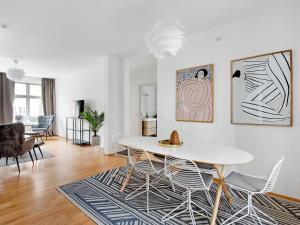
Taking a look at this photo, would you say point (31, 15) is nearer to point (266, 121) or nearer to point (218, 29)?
point (218, 29)

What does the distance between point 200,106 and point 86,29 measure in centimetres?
239

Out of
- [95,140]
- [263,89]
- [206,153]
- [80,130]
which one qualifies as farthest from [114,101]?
[263,89]

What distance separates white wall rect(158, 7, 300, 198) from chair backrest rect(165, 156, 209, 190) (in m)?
1.36

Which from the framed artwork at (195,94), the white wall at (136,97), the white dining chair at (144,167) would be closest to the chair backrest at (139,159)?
the white dining chair at (144,167)

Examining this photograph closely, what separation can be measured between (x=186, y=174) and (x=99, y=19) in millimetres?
2519

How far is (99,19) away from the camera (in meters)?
2.71

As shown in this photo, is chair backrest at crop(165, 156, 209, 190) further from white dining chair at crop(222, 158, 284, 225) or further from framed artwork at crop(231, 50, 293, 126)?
framed artwork at crop(231, 50, 293, 126)

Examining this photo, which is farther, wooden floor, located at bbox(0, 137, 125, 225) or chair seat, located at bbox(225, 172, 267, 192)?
wooden floor, located at bbox(0, 137, 125, 225)

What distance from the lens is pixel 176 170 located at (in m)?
1.84

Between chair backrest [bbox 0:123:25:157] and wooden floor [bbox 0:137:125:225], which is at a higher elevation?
chair backrest [bbox 0:123:25:157]

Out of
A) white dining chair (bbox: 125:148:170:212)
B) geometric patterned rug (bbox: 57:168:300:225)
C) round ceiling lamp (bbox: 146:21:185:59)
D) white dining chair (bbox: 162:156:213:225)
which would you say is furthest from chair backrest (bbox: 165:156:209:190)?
round ceiling lamp (bbox: 146:21:185:59)

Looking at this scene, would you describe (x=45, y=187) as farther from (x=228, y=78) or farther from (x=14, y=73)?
(x=228, y=78)

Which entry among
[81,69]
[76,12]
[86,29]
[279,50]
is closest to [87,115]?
[81,69]

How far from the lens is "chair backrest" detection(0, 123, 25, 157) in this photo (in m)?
3.18
